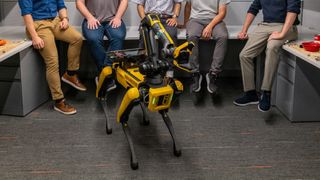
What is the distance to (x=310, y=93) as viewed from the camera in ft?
10.4

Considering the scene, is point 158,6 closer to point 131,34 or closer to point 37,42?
point 131,34

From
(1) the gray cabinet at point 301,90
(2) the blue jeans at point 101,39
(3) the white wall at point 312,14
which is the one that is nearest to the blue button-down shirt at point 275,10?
(1) the gray cabinet at point 301,90

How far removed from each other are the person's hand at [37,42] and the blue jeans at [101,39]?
408 mm

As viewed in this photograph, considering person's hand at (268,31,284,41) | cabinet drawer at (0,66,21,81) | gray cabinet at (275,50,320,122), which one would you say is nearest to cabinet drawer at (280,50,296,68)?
gray cabinet at (275,50,320,122)

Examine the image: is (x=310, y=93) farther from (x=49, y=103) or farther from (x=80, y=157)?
(x=49, y=103)

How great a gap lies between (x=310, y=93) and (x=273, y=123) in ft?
1.09

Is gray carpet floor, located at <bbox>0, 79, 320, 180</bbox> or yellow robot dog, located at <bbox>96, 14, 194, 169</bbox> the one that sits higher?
yellow robot dog, located at <bbox>96, 14, 194, 169</bbox>

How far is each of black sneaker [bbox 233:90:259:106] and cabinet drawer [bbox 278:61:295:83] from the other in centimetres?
28

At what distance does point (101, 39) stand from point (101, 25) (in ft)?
0.54

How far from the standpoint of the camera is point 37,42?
129 inches

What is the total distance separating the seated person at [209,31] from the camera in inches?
143

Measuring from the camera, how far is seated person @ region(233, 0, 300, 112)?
323 cm

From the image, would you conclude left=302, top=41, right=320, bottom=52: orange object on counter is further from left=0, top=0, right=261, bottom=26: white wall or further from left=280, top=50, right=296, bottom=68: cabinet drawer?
left=0, top=0, right=261, bottom=26: white wall

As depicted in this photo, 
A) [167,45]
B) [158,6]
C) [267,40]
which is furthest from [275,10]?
[167,45]
